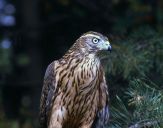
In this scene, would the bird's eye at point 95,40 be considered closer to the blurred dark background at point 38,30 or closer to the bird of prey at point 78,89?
the bird of prey at point 78,89

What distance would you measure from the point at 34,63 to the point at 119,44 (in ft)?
12.7

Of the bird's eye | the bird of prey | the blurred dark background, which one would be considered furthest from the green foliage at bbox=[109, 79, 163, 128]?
the blurred dark background

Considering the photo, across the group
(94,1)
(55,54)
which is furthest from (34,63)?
(94,1)

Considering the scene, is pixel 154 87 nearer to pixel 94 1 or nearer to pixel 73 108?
pixel 73 108

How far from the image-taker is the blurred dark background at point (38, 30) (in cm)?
1040

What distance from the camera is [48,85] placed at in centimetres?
762

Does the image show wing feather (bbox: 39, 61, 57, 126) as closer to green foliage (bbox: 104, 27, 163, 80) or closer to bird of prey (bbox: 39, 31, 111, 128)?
bird of prey (bbox: 39, 31, 111, 128)

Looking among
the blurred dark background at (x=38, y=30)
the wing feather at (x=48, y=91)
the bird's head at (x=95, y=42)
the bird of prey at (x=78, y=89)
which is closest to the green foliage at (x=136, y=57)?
the bird of prey at (x=78, y=89)

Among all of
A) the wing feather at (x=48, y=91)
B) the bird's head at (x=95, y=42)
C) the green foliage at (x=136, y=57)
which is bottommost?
the wing feather at (x=48, y=91)

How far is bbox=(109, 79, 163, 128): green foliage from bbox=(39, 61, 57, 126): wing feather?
0.96m

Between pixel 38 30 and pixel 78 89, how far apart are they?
436 cm

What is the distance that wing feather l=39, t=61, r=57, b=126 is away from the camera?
760 centimetres

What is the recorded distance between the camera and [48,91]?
765 cm

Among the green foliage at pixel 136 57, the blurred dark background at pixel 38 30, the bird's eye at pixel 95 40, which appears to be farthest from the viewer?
the blurred dark background at pixel 38 30
